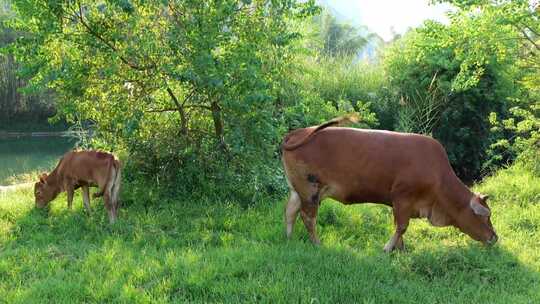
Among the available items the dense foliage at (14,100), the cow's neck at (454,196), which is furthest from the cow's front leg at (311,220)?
the dense foliage at (14,100)

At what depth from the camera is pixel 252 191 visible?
8.24 m

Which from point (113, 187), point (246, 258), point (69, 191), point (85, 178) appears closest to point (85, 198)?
point (69, 191)

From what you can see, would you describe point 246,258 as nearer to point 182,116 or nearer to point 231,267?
point 231,267

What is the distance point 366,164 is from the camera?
6035mm

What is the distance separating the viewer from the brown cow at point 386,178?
599 cm

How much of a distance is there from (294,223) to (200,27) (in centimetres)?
312

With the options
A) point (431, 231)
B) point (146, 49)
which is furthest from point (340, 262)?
point (146, 49)

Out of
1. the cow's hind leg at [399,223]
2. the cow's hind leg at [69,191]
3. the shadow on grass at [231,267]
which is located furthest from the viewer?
the cow's hind leg at [69,191]

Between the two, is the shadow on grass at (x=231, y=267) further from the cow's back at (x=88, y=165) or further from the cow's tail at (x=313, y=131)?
the cow's tail at (x=313, y=131)

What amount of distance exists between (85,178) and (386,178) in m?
4.24

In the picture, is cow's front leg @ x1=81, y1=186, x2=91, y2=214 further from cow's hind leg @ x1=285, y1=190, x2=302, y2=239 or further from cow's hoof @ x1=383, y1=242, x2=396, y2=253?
cow's hoof @ x1=383, y1=242, x2=396, y2=253

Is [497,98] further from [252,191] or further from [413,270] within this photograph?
[413,270]

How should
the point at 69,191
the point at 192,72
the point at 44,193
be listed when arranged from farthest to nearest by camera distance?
the point at 44,193 < the point at 69,191 < the point at 192,72

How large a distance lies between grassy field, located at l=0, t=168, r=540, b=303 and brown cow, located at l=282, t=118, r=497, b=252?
37 cm
